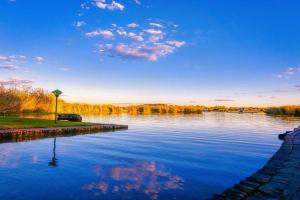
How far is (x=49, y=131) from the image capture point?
30234 millimetres

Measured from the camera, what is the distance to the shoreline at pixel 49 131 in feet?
86.0

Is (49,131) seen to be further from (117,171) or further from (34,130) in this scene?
→ (117,171)

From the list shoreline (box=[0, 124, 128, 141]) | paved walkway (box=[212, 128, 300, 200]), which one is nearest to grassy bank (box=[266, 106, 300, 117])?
shoreline (box=[0, 124, 128, 141])

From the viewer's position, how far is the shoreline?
26.2 metres

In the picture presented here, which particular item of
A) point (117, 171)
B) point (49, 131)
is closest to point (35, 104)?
point (49, 131)

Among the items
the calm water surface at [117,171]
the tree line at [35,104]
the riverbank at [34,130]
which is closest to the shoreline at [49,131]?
the riverbank at [34,130]

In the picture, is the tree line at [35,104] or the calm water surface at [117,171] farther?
the tree line at [35,104]

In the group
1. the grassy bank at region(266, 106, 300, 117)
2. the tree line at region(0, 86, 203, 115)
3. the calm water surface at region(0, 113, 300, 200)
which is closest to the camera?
the calm water surface at region(0, 113, 300, 200)

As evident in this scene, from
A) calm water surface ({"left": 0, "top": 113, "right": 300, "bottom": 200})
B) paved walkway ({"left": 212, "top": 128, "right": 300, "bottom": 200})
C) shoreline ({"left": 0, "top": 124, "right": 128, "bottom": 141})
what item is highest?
shoreline ({"left": 0, "top": 124, "right": 128, "bottom": 141})

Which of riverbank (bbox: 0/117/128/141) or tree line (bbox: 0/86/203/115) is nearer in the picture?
riverbank (bbox: 0/117/128/141)

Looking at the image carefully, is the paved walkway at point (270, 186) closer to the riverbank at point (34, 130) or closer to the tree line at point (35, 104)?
the riverbank at point (34, 130)

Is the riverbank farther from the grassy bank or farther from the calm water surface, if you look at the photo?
the grassy bank

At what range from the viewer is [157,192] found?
11.5 metres

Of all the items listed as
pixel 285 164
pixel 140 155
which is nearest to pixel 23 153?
pixel 140 155
